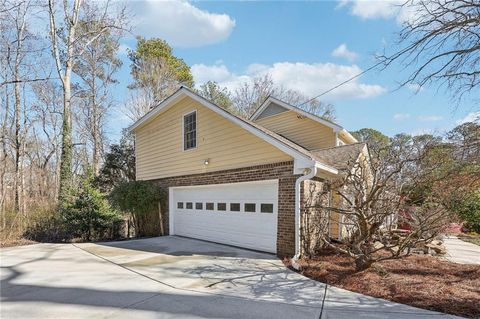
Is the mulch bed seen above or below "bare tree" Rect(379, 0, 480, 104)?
below

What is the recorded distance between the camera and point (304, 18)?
31.9 ft

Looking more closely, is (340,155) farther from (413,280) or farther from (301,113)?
(413,280)

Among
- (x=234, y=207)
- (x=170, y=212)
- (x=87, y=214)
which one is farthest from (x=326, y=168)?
(x=87, y=214)

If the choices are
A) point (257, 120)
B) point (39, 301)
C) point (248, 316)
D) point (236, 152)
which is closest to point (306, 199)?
point (236, 152)

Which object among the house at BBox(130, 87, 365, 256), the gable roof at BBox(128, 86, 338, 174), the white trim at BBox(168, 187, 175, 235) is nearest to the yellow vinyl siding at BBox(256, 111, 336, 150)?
the house at BBox(130, 87, 365, 256)

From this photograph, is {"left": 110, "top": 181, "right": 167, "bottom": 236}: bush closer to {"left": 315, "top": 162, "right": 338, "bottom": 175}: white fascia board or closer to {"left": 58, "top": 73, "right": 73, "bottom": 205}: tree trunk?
{"left": 58, "top": 73, "right": 73, "bottom": 205}: tree trunk

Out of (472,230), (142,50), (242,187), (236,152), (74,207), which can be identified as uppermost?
(142,50)

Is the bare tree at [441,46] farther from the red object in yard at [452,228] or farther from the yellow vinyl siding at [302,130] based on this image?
the yellow vinyl siding at [302,130]

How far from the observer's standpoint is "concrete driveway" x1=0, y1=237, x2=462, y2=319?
4234 millimetres

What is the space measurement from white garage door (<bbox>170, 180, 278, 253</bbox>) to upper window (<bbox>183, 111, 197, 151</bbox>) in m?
1.63

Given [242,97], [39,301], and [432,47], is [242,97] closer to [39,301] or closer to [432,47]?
[432,47]

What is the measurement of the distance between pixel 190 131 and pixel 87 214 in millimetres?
5252

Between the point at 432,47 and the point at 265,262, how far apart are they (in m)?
5.96

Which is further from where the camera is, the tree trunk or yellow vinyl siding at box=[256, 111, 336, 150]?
the tree trunk
